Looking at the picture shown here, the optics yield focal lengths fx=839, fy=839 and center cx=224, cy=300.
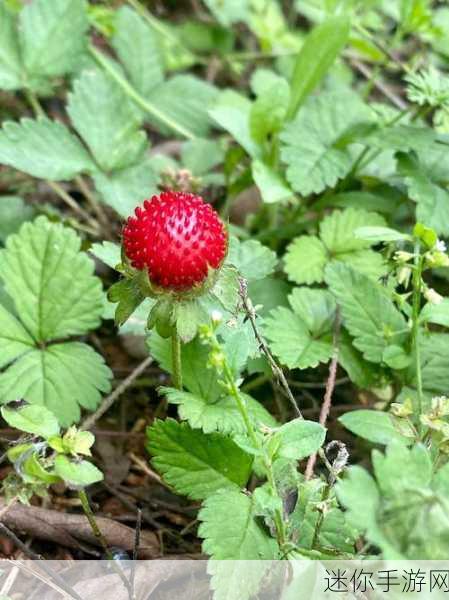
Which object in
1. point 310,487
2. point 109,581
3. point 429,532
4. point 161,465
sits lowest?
point 109,581

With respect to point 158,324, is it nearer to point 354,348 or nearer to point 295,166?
point 354,348

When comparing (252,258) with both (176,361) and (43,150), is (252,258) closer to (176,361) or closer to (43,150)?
(176,361)

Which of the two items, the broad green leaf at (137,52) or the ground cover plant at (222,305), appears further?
the broad green leaf at (137,52)

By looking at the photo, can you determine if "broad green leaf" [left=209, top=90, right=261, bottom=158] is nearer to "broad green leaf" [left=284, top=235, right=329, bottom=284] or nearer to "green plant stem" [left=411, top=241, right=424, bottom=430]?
"broad green leaf" [left=284, top=235, right=329, bottom=284]

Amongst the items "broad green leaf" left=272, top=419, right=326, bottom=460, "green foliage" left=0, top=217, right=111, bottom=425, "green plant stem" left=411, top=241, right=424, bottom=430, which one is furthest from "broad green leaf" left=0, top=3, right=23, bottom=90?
"broad green leaf" left=272, top=419, right=326, bottom=460

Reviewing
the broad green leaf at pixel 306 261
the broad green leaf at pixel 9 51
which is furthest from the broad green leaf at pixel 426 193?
the broad green leaf at pixel 9 51

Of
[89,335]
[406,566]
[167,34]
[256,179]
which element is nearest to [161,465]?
[406,566]

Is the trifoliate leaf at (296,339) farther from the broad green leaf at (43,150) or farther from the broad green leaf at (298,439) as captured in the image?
the broad green leaf at (43,150)
